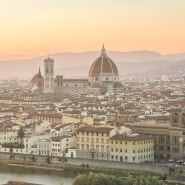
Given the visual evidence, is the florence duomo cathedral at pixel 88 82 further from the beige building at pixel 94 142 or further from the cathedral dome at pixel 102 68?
the beige building at pixel 94 142

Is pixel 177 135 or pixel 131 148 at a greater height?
pixel 177 135

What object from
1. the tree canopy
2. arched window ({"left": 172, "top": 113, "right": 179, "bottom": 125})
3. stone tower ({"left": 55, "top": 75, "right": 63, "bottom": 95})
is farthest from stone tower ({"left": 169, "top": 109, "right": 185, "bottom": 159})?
stone tower ({"left": 55, "top": 75, "right": 63, "bottom": 95})

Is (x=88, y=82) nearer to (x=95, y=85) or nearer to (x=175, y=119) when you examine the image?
(x=95, y=85)

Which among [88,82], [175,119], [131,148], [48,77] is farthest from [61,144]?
[88,82]

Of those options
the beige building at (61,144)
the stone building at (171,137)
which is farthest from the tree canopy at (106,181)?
the beige building at (61,144)

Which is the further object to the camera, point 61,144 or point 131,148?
point 61,144
